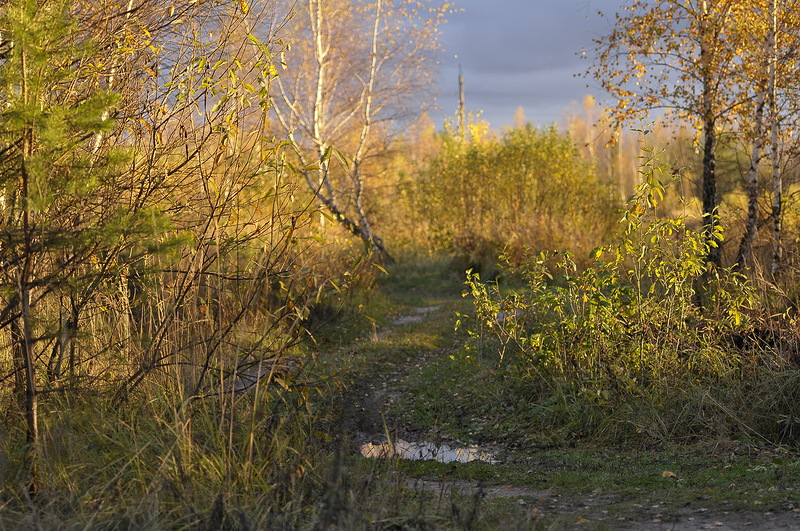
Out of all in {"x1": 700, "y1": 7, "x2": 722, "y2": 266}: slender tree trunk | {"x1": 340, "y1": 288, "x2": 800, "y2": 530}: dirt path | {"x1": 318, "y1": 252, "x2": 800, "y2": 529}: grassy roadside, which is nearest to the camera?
{"x1": 340, "y1": 288, "x2": 800, "y2": 530}: dirt path

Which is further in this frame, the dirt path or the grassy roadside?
the grassy roadside

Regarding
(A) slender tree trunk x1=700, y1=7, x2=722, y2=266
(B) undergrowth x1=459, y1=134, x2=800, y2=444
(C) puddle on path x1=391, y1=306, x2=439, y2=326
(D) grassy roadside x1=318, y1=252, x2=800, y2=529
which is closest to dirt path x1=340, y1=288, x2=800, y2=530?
(D) grassy roadside x1=318, y1=252, x2=800, y2=529

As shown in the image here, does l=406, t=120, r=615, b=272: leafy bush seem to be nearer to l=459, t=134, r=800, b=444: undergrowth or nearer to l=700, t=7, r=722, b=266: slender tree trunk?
l=700, t=7, r=722, b=266: slender tree trunk

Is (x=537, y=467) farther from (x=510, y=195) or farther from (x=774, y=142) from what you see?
(x=510, y=195)

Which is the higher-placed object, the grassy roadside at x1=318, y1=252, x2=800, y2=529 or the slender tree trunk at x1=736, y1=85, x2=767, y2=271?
the slender tree trunk at x1=736, y1=85, x2=767, y2=271

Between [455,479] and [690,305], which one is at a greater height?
[690,305]

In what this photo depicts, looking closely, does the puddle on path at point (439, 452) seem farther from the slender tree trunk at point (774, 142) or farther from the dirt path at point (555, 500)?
the slender tree trunk at point (774, 142)

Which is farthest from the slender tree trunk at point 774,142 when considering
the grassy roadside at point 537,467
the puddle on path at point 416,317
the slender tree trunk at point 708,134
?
the puddle on path at point 416,317

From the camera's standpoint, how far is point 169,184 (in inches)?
193

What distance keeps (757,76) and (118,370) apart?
8157 mm

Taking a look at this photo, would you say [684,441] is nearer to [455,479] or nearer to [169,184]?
[455,479]

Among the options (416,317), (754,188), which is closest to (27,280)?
(754,188)

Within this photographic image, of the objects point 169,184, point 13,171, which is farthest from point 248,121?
point 13,171

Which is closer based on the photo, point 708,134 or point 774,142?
point 774,142
